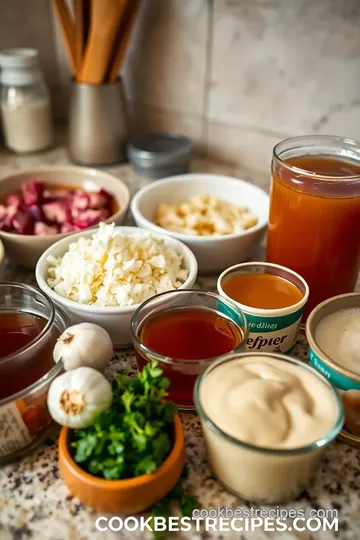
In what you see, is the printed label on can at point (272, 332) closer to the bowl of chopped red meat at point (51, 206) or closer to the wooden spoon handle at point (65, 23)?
the bowl of chopped red meat at point (51, 206)

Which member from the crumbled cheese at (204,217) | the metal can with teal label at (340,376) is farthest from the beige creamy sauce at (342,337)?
the crumbled cheese at (204,217)

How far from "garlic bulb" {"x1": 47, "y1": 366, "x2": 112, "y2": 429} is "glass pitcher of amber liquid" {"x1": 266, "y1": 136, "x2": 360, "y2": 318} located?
1.26 feet

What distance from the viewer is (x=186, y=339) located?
0.73 meters

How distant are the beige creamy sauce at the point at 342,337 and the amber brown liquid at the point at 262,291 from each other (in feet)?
0.22

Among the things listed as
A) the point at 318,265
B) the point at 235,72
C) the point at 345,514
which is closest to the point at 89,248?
Result: the point at 318,265

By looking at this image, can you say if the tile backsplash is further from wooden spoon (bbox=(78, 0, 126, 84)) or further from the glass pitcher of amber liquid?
the glass pitcher of amber liquid

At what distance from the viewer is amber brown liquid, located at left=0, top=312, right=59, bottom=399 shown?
2.11ft

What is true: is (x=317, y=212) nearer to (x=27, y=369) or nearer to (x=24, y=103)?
(x=27, y=369)

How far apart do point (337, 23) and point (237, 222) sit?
448mm

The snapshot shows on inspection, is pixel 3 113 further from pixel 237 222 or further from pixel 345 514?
pixel 345 514

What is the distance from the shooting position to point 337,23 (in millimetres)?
1053

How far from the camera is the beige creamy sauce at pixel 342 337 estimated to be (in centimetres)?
66

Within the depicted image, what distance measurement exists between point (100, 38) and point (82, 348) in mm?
789

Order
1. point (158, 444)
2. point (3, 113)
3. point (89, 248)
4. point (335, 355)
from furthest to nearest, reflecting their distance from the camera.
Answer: point (3, 113)
point (89, 248)
point (335, 355)
point (158, 444)
